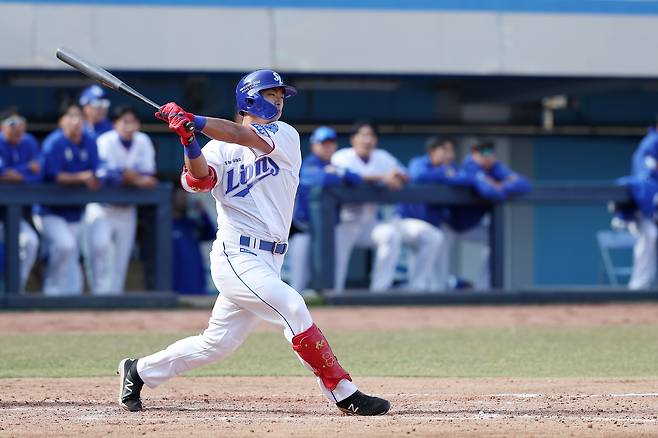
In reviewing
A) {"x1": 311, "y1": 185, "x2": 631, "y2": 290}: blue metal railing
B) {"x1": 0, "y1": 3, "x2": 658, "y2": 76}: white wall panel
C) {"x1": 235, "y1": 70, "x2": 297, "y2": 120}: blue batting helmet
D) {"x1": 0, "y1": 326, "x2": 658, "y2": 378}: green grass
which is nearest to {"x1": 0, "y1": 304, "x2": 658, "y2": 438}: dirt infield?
{"x1": 0, "y1": 326, "x2": 658, "y2": 378}: green grass

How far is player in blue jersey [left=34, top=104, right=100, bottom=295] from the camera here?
10.1 metres

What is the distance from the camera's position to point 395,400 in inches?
218

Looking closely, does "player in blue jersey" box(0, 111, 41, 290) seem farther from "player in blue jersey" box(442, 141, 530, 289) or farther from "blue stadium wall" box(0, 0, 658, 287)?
"player in blue jersey" box(442, 141, 530, 289)

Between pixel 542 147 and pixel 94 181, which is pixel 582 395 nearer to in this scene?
pixel 94 181

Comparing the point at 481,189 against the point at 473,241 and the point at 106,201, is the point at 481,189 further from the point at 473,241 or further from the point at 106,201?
the point at 106,201

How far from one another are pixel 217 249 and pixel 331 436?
3.55 ft

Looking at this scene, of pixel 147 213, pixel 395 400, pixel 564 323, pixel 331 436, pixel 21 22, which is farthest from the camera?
pixel 21 22

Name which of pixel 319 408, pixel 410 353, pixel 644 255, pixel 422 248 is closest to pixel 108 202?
pixel 422 248

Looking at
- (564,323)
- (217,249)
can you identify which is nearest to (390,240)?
(564,323)

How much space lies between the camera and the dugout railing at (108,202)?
33.0ft

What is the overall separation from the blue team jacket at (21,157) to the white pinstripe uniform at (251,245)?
544 centimetres

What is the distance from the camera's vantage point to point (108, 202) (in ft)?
33.8

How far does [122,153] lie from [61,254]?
3.34ft

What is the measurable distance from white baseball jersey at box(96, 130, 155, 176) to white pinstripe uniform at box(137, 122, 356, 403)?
17.7ft
